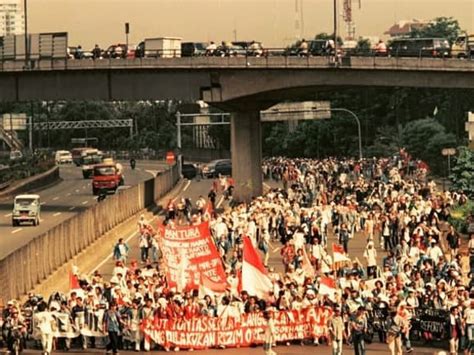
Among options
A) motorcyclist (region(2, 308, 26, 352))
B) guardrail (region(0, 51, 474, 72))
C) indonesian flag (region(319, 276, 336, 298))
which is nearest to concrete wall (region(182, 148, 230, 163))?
guardrail (region(0, 51, 474, 72))

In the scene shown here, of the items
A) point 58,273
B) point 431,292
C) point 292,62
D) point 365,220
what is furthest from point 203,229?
point 292,62

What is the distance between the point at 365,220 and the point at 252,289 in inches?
875

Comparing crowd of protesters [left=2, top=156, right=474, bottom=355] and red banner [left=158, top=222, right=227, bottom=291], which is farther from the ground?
red banner [left=158, top=222, right=227, bottom=291]

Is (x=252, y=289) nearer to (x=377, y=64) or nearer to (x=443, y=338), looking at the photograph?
(x=443, y=338)

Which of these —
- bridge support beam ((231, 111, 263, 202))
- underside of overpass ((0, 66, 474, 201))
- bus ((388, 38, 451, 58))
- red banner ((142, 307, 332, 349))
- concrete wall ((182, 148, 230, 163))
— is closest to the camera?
red banner ((142, 307, 332, 349))

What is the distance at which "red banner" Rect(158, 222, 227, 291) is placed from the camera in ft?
112

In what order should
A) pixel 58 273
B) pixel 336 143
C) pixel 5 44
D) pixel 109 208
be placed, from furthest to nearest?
pixel 336 143 → pixel 5 44 → pixel 109 208 → pixel 58 273

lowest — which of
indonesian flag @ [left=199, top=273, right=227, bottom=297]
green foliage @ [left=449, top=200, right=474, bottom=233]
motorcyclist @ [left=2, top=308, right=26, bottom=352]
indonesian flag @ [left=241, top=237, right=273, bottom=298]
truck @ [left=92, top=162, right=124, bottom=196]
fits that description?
truck @ [left=92, top=162, right=124, bottom=196]

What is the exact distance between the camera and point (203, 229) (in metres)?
34.7

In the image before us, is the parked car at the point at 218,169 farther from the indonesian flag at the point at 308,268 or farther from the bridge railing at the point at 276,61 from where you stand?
the indonesian flag at the point at 308,268

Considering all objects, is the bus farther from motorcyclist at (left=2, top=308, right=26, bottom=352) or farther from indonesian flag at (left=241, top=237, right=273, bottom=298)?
motorcyclist at (left=2, top=308, right=26, bottom=352)

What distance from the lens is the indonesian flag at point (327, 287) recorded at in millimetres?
32594

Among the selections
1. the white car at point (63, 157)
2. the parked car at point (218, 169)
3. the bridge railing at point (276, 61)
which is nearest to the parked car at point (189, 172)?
the parked car at point (218, 169)

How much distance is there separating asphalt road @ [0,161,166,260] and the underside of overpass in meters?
5.93
